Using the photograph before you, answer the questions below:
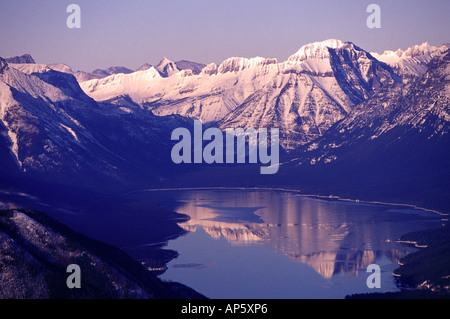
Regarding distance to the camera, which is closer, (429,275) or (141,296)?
(141,296)

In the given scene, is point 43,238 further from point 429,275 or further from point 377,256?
point 377,256
